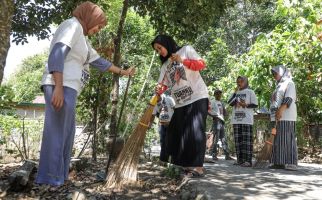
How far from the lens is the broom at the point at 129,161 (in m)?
4.32

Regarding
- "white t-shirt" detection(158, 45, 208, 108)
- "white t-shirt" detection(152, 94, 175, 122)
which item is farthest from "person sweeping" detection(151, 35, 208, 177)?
"white t-shirt" detection(152, 94, 175, 122)

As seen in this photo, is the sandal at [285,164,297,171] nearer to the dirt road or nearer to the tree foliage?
the dirt road

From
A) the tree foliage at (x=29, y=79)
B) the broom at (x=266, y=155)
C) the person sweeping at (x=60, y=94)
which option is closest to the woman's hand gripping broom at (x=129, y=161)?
the person sweeping at (x=60, y=94)

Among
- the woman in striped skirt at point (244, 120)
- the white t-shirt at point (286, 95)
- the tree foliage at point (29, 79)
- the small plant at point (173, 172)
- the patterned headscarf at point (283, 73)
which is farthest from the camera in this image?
the tree foliage at point (29, 79)

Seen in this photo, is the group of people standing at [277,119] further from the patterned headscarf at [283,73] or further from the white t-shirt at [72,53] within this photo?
the white t-shirt at [72,53]

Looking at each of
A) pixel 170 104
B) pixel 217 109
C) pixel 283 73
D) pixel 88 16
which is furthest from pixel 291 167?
pixel 88 16

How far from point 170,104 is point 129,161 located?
287 centimetres

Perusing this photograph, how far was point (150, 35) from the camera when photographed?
17859 millimetres

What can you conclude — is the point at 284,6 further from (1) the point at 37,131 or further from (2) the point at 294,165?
(1) the point at 37,131

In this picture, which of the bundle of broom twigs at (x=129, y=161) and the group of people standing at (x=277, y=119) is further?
the group of people standing at (x=277, y=119)

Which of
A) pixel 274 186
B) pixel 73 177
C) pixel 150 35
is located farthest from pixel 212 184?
pixel 150 35

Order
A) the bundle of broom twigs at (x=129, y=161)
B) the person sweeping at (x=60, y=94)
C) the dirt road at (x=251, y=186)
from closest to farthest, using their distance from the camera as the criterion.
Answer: the person sweeping at (x=60, y=94)
the dirt road at (x=251, y=186)
the bundle of broom twigs at (x=129, y=161)

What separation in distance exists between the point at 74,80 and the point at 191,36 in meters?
4.53

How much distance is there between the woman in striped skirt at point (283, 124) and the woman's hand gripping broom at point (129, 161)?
2.52m
